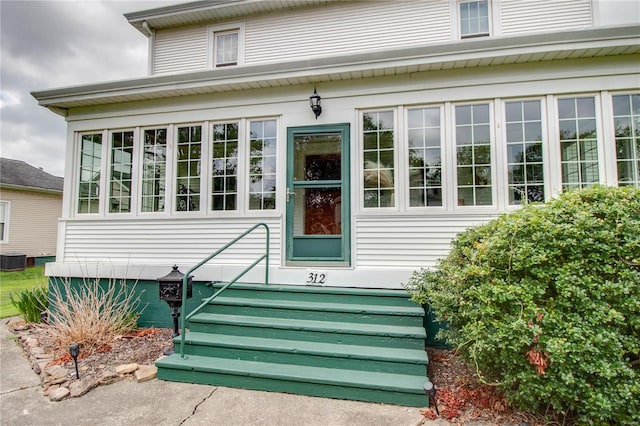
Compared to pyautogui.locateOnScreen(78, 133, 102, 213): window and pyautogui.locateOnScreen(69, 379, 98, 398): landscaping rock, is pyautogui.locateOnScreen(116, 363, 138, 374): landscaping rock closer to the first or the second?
pyautogui.locateOnScreen(69, 379, 98, 398): landscaping rock

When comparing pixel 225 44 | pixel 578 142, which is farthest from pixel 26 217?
pixel 578 142

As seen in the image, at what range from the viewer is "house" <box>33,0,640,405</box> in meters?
3.86

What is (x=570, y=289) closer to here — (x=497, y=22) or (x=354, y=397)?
(x=354, y=397)

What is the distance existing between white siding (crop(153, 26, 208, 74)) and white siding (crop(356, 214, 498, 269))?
5.53 m

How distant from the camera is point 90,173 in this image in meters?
5.40

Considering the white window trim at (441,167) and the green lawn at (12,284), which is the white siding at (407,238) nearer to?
the white window trim at (441,167)

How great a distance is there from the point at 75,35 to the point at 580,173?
547 inches

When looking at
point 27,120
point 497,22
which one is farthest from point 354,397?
point 27,120

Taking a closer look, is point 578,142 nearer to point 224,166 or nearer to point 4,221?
point 224,166

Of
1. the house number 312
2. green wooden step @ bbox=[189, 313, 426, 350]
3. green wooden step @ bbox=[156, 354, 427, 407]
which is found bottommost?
green wooden step @ bbox=[156, 354, 427, 407]

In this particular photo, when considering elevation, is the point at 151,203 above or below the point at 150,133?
below

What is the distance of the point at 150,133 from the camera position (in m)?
5.25

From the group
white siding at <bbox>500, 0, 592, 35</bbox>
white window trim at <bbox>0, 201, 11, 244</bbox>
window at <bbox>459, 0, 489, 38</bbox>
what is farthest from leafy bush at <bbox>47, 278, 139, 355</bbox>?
white window trim at <bbox>0, 201, 11, 244</bbox>

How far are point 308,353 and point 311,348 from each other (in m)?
0.06
